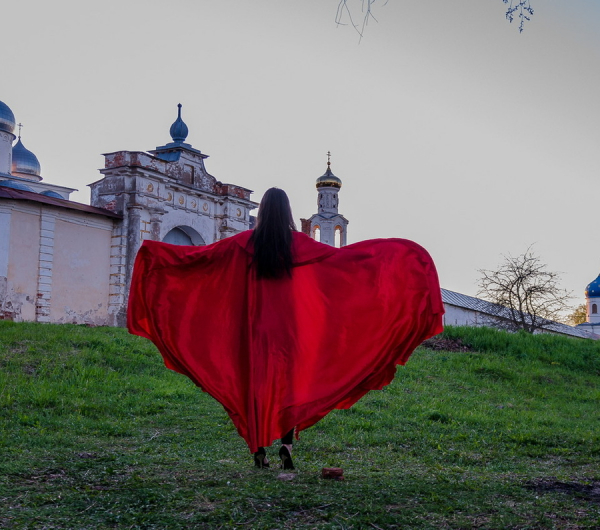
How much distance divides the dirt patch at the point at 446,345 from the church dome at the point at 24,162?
122ft

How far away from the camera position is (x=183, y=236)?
24.1 meters

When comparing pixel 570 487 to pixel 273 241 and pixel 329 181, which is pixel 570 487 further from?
pixel 329 181

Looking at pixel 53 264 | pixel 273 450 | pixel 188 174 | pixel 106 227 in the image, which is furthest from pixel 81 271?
pixel 273 450

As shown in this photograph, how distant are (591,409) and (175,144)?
55.6 ft

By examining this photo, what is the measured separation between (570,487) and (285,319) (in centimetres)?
237

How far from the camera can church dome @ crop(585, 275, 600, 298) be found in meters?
75.4

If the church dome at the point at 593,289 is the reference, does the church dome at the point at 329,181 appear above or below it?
above

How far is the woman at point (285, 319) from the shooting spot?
527 centimetres

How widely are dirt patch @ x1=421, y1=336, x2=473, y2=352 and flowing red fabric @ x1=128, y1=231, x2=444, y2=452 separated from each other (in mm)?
10136

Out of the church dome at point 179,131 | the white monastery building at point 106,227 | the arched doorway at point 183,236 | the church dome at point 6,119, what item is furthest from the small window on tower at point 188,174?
the church dome at point 6,119

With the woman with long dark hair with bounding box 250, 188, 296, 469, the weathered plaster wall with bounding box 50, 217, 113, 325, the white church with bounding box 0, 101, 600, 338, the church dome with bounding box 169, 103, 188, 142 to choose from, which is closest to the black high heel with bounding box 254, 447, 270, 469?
the woman with long dark hair with bounding box 250, 188, 296, 469

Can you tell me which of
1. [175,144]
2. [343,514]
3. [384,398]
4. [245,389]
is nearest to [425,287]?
[245,389]

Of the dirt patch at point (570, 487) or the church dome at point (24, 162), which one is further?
the church dome at point (24, 162)

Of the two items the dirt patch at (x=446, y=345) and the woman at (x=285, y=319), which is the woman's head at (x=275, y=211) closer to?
the woman at (x=285, y=319)
